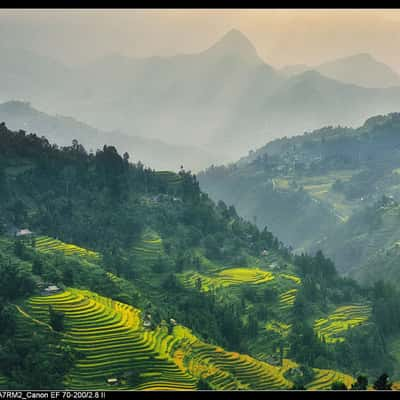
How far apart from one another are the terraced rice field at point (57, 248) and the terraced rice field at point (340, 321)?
32.3ft

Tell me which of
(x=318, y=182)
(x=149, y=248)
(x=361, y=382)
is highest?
(x=318, y=182)

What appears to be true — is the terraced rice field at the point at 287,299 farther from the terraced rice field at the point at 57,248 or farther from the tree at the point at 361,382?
the tree at the point at 361,382

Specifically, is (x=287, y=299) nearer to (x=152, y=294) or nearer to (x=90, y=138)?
(x=152, y=294)

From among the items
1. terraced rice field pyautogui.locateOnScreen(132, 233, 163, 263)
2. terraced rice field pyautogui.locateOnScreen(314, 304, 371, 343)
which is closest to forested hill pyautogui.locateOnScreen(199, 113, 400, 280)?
terraced rice field pyautogui.locateOnScreen(314, 304, 371, 343)

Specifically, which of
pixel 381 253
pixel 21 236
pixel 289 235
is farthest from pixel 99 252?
pixel 289 235

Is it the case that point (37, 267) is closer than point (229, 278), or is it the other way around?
point (37, 267)

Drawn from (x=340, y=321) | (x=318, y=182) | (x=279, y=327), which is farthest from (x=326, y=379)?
(x=318, y=182)

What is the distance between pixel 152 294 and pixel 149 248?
15.3 ft

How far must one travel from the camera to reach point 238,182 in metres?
77.4

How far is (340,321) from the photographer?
2816 cm

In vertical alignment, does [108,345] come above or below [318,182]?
below

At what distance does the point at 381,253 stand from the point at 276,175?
30506 mm
